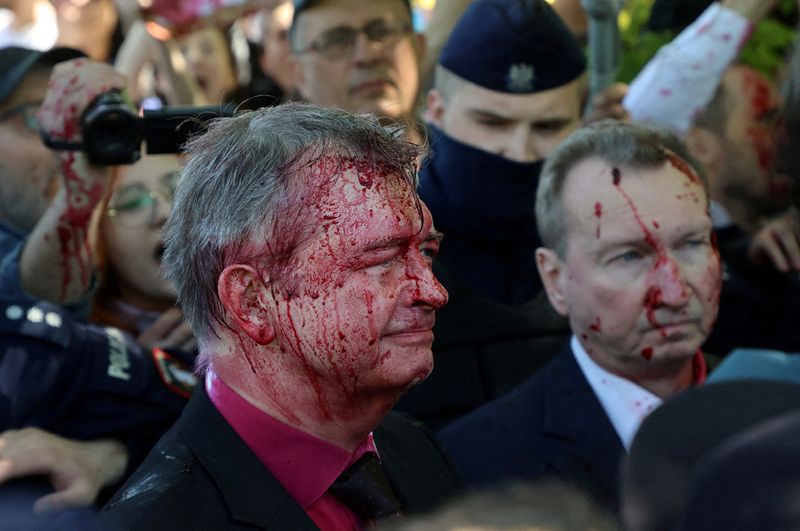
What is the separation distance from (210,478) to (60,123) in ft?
4.54

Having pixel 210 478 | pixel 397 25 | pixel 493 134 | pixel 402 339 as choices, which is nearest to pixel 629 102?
pixel 493 134

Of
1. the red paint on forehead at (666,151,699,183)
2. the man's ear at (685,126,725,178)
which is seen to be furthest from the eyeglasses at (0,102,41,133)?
the man's ear at (685,126,725,178)

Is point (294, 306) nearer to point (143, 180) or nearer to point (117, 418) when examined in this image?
point (117, 418)

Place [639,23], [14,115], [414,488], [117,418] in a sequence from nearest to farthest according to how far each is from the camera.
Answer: [414,488] < [117,418] < [14,115] < [639,23]

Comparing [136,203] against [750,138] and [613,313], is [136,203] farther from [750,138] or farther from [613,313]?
Result: [750,138]

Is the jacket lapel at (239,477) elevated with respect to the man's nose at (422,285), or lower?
lower

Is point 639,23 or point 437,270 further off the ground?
point 437,270

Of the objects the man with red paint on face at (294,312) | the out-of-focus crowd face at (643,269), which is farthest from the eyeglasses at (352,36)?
the man with red paint on face at (294,312)

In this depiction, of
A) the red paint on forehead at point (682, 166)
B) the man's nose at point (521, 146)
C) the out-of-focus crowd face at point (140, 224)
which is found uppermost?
the red paint on forehead at point (682, 166)

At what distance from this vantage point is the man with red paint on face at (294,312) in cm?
216

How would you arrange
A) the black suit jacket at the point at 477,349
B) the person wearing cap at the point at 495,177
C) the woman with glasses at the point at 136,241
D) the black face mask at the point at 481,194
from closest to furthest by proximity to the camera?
the black suit jacket at the point at 477,349 < the person wearing cap at the point at 495,177 < the black face mask at the point at 481,194 < the woman with glasses at the point at 136,241

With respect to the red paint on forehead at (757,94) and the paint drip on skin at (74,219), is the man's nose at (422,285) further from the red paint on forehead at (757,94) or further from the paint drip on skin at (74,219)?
the red paint on forehead at (757,94)

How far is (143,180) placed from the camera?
4000 mm

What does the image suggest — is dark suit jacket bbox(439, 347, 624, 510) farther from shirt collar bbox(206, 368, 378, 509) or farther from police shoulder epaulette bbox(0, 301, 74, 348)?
police shoulder epaulette bbox(0, 301, 74, 348)
